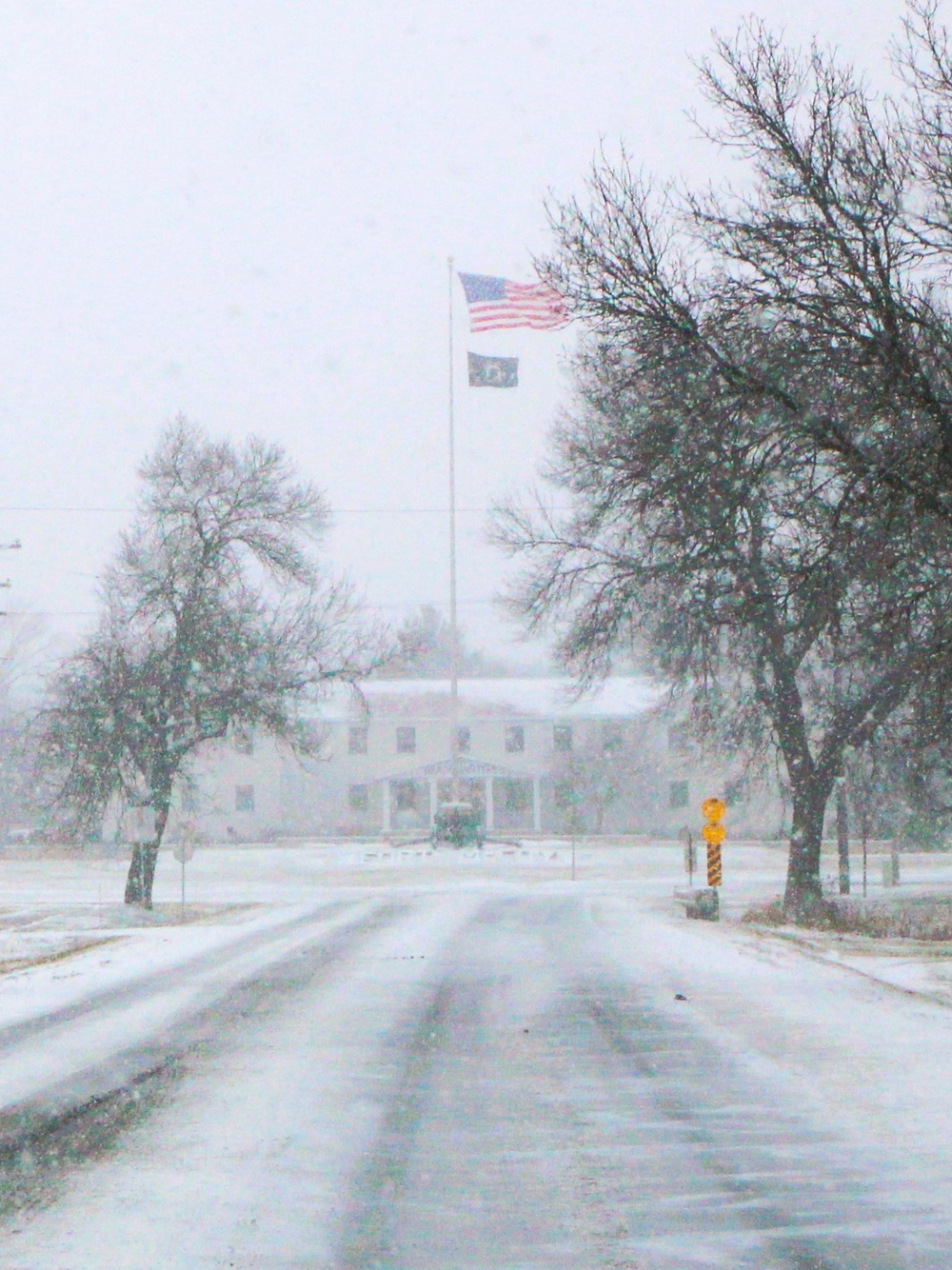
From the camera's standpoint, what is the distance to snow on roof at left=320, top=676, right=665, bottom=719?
3150 inches

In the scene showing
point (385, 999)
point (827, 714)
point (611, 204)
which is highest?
point (611, 204)

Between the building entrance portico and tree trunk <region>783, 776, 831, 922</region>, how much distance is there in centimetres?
4832

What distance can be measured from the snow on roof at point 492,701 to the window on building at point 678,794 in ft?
14.4

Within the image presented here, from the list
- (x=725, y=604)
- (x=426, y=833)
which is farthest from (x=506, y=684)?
(x=725, y=604)

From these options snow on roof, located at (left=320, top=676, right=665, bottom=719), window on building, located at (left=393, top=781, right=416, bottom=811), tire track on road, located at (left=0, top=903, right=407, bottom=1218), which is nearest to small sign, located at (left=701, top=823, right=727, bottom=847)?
tire track on road, located at (left=0, top=903, right=407, bottom=1218)

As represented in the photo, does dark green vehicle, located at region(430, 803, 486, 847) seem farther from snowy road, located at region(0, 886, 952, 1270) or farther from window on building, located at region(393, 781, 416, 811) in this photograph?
snowy road, located at region(0, 886, 952, 1270)

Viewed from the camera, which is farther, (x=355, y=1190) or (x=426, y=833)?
(x=426, y=833)

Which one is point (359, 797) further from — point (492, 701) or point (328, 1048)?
point (328, 1048)

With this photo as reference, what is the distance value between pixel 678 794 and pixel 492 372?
37553mm

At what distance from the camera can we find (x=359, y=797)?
81.2m

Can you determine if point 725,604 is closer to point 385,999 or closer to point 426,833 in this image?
point 385,999

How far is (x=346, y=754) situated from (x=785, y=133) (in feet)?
235

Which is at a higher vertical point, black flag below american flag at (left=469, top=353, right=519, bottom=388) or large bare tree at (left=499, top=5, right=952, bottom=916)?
black flag below american flag at (left=469, top=353, right=519, bottom=388)

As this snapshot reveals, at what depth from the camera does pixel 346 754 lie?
82.1 meters
